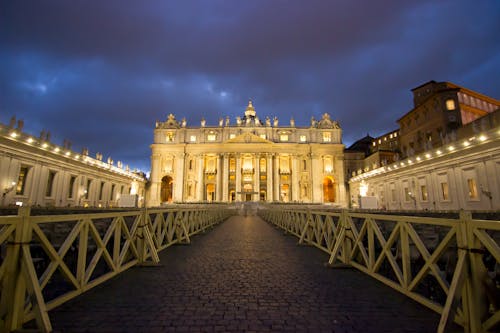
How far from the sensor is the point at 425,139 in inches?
1502

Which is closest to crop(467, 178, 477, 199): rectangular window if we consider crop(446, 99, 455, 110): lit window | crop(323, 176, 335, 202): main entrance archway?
crop(446, 99, 455, 110): lit window

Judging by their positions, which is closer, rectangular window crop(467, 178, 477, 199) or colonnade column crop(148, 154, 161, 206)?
rectangular window crop(467, 178, 477, 199)

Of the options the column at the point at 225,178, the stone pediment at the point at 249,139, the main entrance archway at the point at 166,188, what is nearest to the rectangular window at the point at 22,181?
the column at the point at 225,178

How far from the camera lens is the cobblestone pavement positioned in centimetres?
318

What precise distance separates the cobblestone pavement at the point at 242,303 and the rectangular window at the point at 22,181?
27506 millimetres

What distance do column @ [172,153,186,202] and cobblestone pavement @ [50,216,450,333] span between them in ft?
174

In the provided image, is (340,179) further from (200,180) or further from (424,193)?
(200,180)

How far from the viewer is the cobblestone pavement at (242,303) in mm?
3182

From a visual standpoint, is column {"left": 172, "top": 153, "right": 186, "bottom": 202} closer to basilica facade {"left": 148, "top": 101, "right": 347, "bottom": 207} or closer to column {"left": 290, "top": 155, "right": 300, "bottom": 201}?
basilica facade {"left": 148, "top": 101, "right": 347, "bottom": 207}

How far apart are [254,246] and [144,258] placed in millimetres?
4105

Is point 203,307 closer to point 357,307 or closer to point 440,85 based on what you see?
point 357,307

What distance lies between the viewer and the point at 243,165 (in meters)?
60.4

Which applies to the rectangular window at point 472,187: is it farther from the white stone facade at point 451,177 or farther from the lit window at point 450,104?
the lit window at point 450,104

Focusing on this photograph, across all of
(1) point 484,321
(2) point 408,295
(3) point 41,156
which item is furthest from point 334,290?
(3) point 41,156
